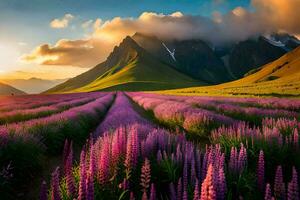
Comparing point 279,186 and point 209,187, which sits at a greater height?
point 209,187

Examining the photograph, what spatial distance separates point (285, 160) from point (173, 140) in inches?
85.7

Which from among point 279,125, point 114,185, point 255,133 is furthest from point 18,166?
point 279,125

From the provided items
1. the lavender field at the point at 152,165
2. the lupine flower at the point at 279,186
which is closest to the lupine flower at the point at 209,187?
the lavender field at the point at 152,165

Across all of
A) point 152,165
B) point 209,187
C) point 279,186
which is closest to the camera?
point 209,187

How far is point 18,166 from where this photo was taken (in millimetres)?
8648

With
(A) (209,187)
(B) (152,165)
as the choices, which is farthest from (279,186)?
(B) (152,165)

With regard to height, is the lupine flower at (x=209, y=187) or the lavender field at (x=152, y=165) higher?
the lupine flower at (x=209, y=187)

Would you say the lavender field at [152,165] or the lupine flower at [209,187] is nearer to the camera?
the lupine flower at [209,187]

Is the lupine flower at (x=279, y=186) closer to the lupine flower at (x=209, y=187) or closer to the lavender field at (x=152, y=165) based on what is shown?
the lavender field at (x=152, y=165)

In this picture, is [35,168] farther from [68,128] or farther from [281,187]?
[281,187]

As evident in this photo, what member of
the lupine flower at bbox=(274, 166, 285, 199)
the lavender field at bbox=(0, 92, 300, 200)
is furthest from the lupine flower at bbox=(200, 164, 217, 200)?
the lupine flower at bbox=(274, 166, 285, 199)

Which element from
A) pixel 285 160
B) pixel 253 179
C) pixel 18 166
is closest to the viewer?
pixel 253 179

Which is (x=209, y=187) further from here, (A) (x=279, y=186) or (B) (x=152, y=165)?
(B) (x=152, y=165)

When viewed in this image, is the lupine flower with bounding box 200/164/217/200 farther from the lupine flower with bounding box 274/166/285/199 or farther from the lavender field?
the lupine flower with bounding box 274/166/285/199
